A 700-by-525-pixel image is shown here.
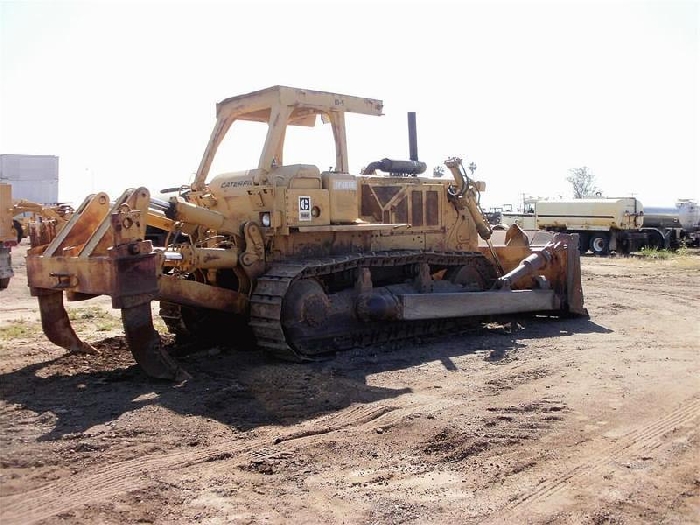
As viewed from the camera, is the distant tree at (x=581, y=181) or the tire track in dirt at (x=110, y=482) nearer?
the tire track in dirt at (x=110, y=482)

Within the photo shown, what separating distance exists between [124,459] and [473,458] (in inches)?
88.7

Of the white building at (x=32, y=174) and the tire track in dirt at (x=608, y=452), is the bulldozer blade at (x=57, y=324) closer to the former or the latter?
the tire track in dirt at (x=608, y=452)

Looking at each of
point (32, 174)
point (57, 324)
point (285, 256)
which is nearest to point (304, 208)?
point (285, 256)

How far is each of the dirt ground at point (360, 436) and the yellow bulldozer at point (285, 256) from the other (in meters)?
0.53

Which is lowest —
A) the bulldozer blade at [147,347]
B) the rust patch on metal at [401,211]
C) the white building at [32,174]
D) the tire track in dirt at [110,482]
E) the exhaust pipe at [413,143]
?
the tire track in dirt at [110,482]

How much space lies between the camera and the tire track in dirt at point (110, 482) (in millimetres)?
3938

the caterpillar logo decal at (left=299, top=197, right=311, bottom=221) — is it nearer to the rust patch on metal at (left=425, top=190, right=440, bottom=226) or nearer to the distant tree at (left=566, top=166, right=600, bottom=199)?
the rust patch on metal at (left=425, top=190, right=440, bottom=226)

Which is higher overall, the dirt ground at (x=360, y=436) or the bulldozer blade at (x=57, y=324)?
the bulldozer blade at (x=57, y=324)

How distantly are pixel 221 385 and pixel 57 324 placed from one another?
2.25 metres

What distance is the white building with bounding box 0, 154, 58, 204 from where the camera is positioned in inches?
1164

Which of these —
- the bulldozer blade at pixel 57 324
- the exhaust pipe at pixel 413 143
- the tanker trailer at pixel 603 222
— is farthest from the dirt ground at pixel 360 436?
the tanker trailer at pixel 603 222

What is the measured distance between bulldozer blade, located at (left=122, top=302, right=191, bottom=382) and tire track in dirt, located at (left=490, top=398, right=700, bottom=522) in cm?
358

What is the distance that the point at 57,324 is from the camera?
7.57 meters

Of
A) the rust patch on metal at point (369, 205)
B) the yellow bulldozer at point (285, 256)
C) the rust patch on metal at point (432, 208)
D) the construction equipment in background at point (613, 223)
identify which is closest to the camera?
the yellow bulldozer at point (285, 256)
